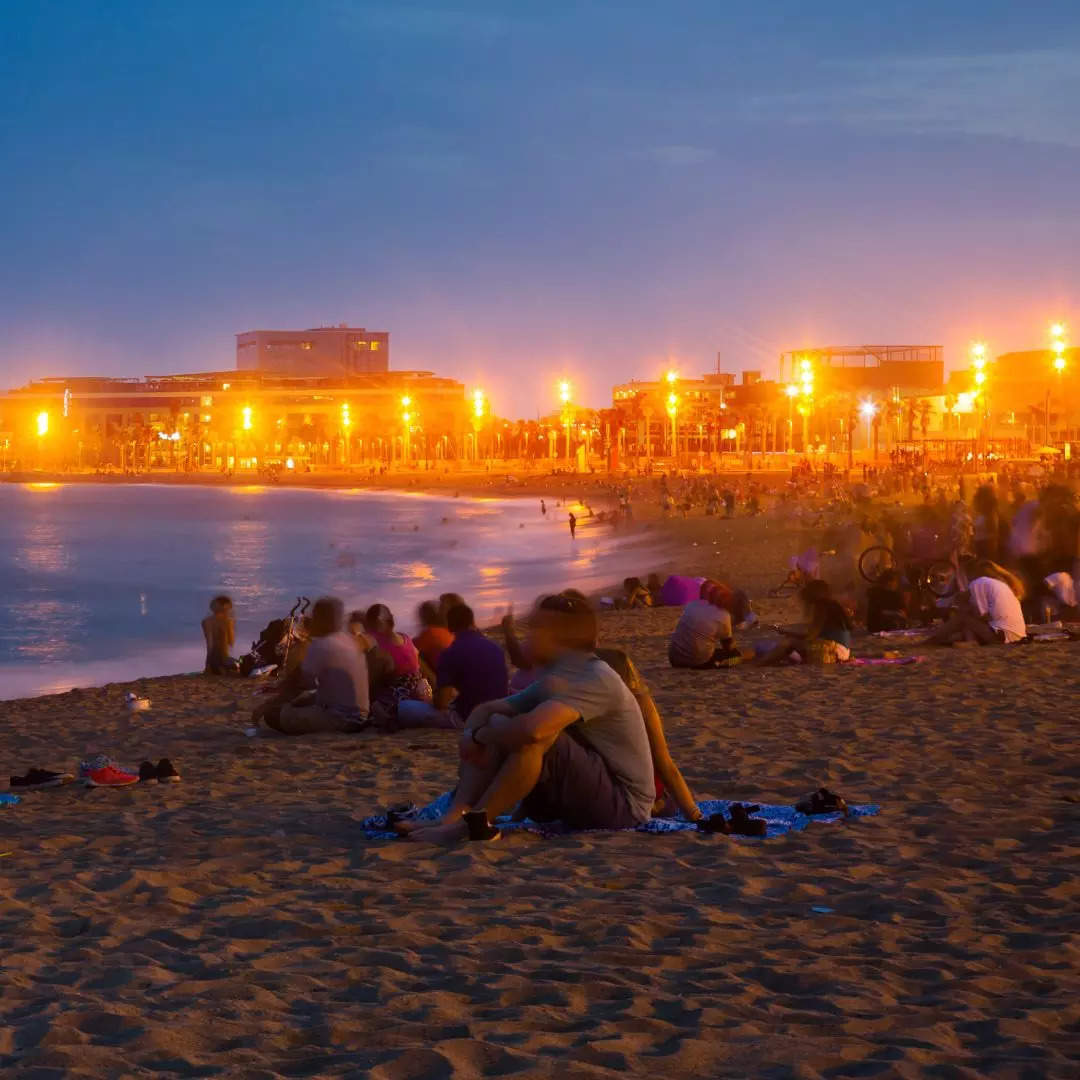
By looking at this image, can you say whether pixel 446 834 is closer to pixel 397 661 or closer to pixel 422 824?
pixel 422 824

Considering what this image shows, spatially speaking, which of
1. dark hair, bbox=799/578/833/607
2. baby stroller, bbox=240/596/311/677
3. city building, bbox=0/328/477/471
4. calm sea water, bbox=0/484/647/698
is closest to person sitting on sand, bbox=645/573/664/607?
calm sea water, bbox=0/484/647/698

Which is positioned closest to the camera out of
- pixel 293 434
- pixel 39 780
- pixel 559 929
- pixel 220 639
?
pixel 559 929

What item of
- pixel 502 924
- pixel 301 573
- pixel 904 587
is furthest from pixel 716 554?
pixel 502 924

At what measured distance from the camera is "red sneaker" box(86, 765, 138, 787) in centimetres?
834

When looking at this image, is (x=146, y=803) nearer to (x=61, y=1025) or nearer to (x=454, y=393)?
(x=61, y=1025)

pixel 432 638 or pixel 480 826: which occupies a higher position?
pixel 432 638

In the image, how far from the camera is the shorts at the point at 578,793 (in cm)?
620

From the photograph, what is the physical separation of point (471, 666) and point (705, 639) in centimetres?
404

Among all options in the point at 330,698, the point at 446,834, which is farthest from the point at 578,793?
the point at 330,698

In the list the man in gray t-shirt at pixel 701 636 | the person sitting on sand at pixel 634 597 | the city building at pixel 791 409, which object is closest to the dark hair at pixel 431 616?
the man in gray t-shirt at pixel 701 636

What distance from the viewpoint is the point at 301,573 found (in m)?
40.7

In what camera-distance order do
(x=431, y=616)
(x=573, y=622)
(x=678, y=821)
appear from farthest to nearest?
(x=431, y=616)
(x=678, y=821)
(x=573, y=622)

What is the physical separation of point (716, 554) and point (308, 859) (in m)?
27.6

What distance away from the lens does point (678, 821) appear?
6531 millimetres
